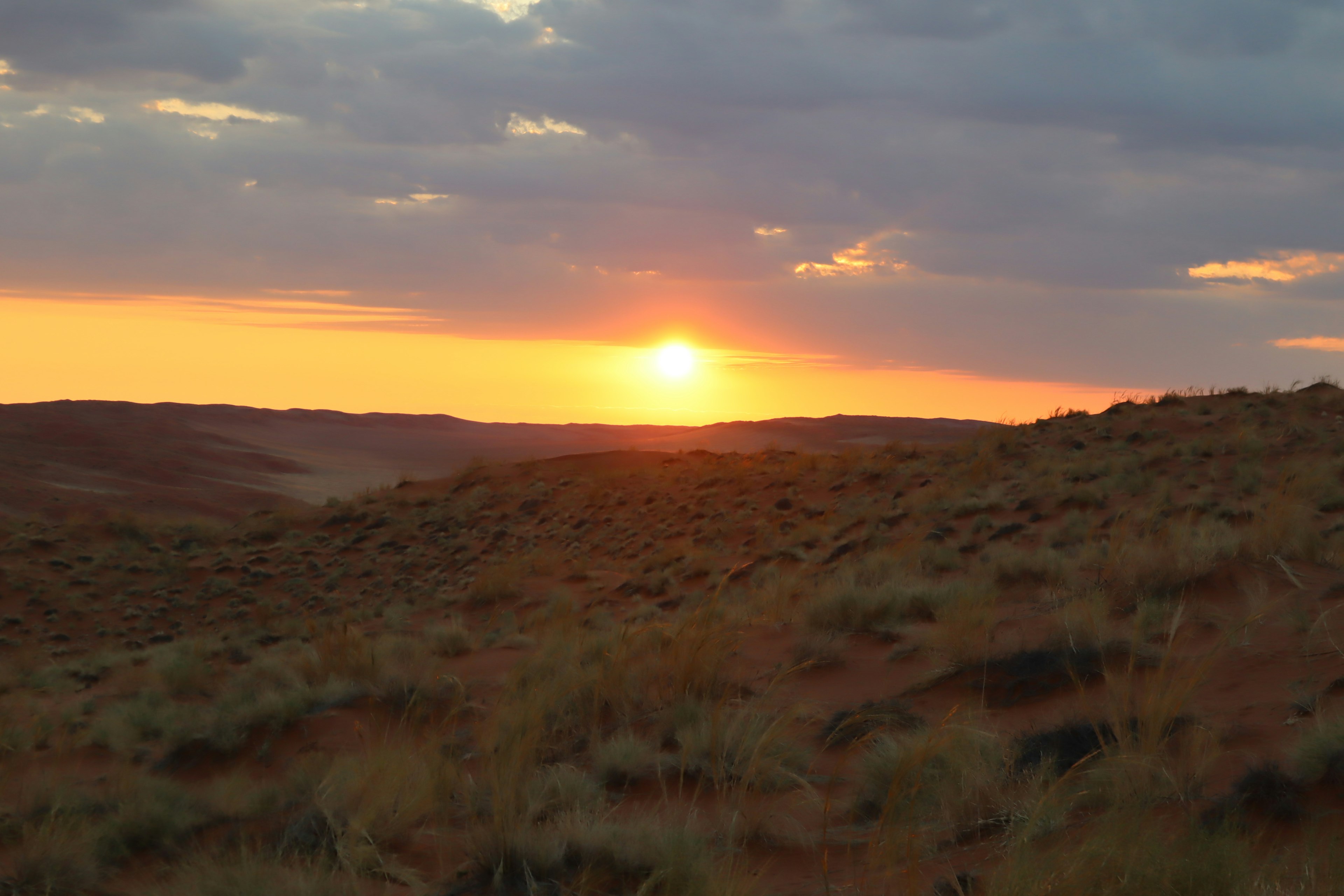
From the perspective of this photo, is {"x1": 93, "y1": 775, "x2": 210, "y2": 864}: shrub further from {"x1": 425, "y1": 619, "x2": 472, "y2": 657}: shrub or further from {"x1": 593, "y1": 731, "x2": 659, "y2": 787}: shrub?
{"x1": 425, "y1": 619, "x2": 472, "y2": 657}: shrub

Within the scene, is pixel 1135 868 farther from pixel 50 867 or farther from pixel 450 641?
pixel 450 641

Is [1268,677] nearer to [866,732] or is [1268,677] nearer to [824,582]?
[866,732]

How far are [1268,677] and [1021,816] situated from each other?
250 centimetres

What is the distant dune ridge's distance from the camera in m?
43.9

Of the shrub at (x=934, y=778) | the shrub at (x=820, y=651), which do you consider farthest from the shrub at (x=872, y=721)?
the shrub at (x=820, y=651)

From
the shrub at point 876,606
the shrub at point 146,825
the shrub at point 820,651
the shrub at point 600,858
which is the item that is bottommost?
the shrub at point 146,825

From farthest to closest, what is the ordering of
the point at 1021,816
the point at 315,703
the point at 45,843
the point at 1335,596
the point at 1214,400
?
1. the point at 1214,400
2. the point at 315,703
3. the point at 1335,596
4. the point at 45,843
5. the point at 1021,816

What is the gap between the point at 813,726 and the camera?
583 centimetres

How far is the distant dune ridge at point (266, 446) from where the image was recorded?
43906 mm

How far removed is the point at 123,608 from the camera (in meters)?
20.7

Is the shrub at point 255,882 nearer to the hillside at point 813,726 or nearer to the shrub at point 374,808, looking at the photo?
the hillside at point 813,726


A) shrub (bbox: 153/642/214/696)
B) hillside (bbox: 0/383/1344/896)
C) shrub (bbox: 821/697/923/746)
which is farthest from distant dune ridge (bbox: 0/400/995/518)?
shrub (bbox: 821/697/923/746)

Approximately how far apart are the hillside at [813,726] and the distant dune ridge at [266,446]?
1532 cm

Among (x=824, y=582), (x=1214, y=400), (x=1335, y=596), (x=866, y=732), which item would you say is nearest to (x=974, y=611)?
(x=866, y=732)
